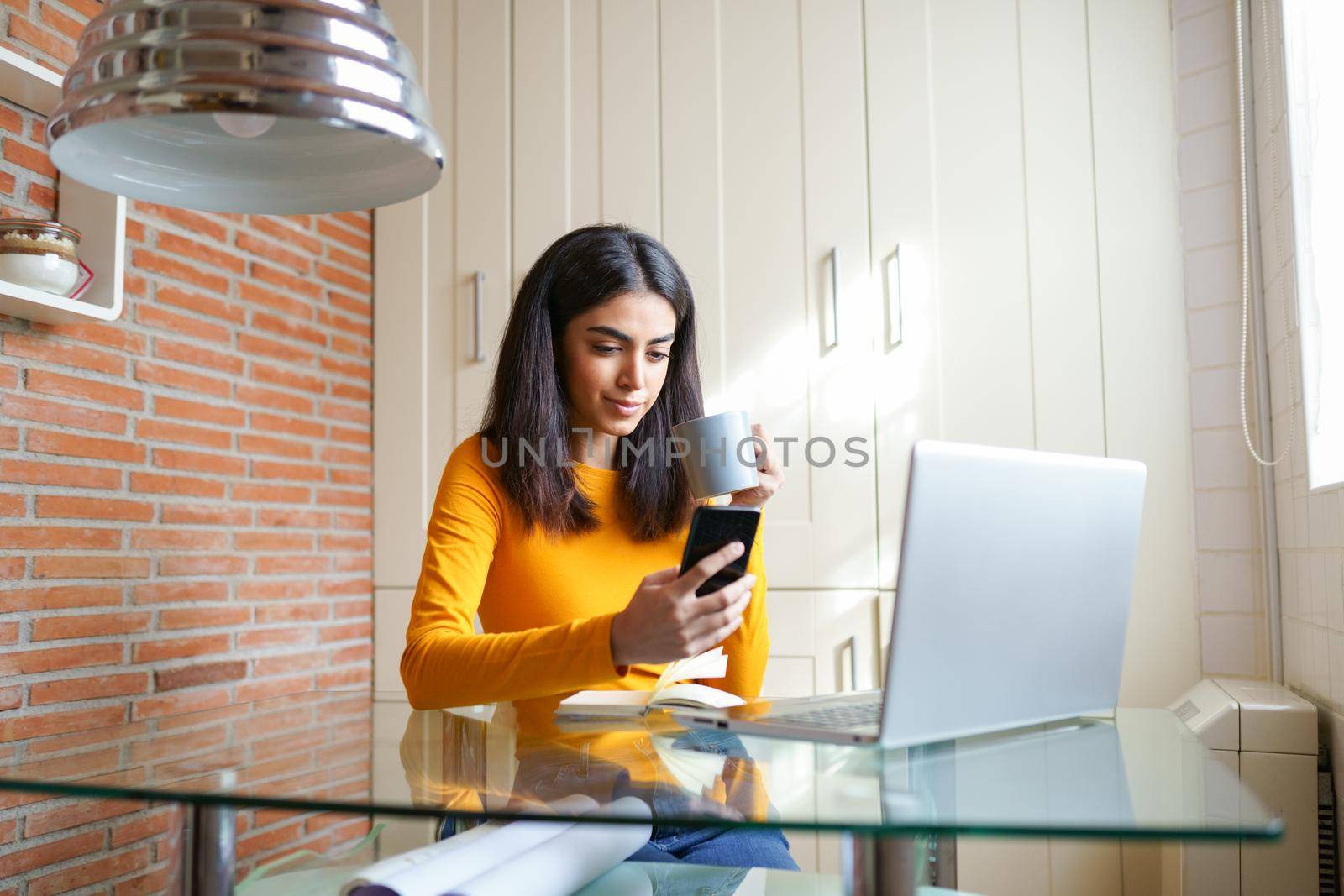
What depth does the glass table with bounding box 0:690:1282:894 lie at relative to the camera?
2.44 feet

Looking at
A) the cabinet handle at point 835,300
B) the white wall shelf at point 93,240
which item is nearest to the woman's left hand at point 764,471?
the cabinet handle at point 835,300

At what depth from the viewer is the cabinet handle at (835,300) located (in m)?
2.56

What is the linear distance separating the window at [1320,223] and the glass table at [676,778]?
955mm

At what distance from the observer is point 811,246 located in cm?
260

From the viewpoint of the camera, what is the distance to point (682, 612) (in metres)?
1.05

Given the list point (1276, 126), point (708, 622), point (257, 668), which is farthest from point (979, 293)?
point (257, 668)

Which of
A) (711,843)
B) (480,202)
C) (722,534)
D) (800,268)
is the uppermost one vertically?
(480,202)

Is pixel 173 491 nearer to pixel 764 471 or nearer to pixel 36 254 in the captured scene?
pixel 36 254

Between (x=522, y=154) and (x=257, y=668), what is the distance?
4.76 ft

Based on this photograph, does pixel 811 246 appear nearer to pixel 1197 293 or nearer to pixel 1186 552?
pixel 1197 293

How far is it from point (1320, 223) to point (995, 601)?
4.55ft

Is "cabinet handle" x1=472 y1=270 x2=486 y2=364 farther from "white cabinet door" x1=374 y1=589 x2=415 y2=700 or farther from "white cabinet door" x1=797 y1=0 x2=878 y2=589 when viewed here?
"white cabinet door" x1=797 y1=0 x2=878 y2=589

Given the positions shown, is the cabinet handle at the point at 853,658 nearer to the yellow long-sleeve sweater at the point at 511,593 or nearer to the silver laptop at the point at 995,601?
the yellow long-sleeve sweater at the point at 511,593

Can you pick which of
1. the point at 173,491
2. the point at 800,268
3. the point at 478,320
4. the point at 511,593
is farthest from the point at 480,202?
the point at 511,593
